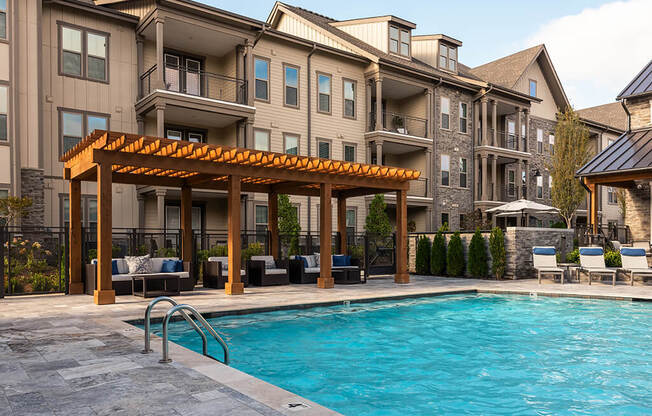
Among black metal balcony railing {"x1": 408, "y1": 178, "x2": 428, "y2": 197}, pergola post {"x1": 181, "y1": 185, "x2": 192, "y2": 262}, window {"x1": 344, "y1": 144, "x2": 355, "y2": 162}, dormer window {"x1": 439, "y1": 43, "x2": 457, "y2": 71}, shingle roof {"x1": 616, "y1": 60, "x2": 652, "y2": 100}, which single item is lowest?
pergola post {"x1": 181, "y1": 185, "x2": 192, "y2": 262}

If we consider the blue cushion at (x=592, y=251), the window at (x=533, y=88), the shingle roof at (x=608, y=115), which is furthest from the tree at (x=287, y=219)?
the shingle roof at (x=608, y=115)

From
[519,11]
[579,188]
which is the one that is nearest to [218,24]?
[519,11]

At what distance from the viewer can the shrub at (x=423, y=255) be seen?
18672 mm

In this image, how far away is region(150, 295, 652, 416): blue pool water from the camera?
5598 millimetres

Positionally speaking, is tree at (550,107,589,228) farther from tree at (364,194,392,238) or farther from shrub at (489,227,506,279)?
shrub at (489,227,506,279)

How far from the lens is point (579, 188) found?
2647 cm

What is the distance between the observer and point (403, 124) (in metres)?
25.6

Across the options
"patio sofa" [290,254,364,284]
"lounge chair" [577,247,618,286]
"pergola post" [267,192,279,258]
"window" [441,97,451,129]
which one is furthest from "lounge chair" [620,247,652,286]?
"window" [441,97,451,129]

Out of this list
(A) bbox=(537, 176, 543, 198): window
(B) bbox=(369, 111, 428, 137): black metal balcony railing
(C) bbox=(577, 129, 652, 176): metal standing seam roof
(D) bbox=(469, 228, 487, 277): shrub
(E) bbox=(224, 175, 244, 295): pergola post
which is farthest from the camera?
(A) bbox=(537, 176, 543, 198): window

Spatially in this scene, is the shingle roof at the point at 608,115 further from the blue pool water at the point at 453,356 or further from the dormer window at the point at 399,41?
the blue pool water at the point at 453,356

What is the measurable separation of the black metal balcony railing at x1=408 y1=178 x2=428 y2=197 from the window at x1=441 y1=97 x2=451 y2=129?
10.5 feet

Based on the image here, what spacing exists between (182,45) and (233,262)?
35.5 feet

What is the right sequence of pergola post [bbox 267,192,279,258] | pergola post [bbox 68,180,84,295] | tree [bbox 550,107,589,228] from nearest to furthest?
pergola post [bbox 68,180,84,295] → pergola post [bbox 267,192,279,258] → tree [bbox 550,107,589,228]

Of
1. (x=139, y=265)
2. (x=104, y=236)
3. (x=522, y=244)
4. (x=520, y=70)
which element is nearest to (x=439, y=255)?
(x=522, y=244)
